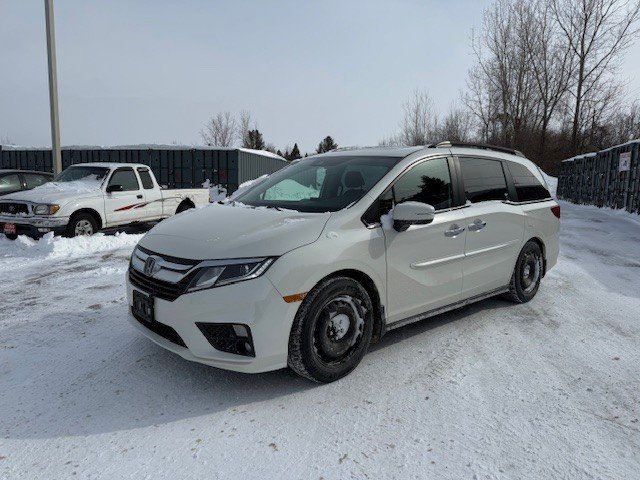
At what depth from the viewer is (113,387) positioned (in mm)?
3139

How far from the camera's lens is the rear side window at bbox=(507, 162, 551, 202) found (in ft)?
16.5

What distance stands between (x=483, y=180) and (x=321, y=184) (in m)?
1.66

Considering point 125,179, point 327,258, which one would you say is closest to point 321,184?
point 327,258

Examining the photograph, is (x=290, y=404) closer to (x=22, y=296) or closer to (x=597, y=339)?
(x=597, y=339)

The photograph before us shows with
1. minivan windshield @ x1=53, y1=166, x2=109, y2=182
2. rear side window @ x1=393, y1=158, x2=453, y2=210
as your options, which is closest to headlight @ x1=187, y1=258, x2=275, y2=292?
rear side window @ x1=393, y1=158, x2=453, y2=210

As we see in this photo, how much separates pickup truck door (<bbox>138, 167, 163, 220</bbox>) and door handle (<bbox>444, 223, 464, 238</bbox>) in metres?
7.77

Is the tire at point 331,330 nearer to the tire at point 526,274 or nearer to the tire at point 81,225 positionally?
the tire at point 526,274

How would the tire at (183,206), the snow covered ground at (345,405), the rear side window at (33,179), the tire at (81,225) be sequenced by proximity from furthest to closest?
the rear side window at (33,179) < the tire at (183,206) < the tire at (81,225) < the snow covered ground at (345,405)

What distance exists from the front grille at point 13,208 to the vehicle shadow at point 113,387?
5434mm

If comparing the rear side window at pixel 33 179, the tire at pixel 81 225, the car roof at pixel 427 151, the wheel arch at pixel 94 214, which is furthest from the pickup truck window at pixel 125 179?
the car roof at pixel 427 151

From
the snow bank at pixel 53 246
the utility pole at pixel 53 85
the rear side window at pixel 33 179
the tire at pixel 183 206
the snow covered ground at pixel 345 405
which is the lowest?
the snow covered ground at pixel 345 405

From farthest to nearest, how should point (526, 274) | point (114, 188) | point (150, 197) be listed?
point (150, 197) < point (114, 188) < point (526, 274)

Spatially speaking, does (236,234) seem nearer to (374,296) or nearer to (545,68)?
(374,296)

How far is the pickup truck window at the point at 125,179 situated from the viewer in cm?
956
